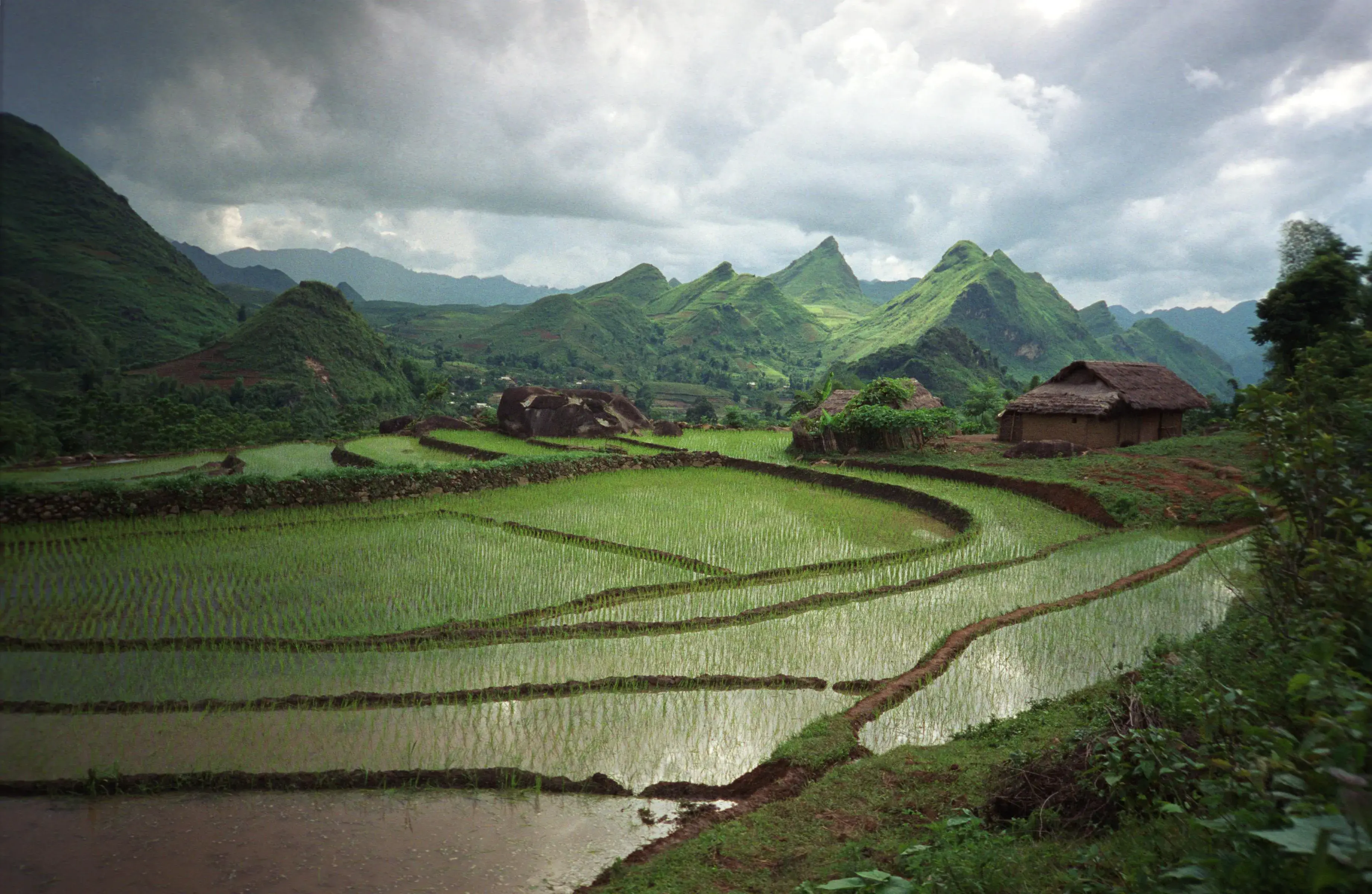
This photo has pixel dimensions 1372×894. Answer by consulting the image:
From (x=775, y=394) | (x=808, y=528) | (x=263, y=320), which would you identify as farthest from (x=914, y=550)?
(x=775, y=394)

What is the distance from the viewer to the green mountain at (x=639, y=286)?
5502 inches

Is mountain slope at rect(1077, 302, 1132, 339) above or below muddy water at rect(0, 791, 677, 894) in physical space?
above

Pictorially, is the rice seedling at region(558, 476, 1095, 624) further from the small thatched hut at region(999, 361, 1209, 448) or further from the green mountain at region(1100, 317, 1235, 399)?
the green mountain at region(1100, 317, 1235, 399)

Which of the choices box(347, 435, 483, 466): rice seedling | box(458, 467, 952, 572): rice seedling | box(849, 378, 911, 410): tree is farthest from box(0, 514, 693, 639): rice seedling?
box(849, 378, 911, 410): tree

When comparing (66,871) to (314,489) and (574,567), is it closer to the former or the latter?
(574,567)

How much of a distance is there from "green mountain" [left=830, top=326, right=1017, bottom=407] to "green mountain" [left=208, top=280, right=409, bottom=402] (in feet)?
106

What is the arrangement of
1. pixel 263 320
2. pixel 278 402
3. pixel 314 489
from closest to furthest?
pixel 314 489
pixel 278 402
pixel 263 320

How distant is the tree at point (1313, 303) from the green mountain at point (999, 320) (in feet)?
199

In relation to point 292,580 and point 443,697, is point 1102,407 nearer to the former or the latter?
point 443,697

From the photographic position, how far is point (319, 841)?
355 centimetres

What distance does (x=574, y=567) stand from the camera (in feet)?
28.5

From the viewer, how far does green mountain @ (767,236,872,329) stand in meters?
140

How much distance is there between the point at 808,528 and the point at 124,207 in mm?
8944

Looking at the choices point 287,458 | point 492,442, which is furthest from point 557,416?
point 287,458
